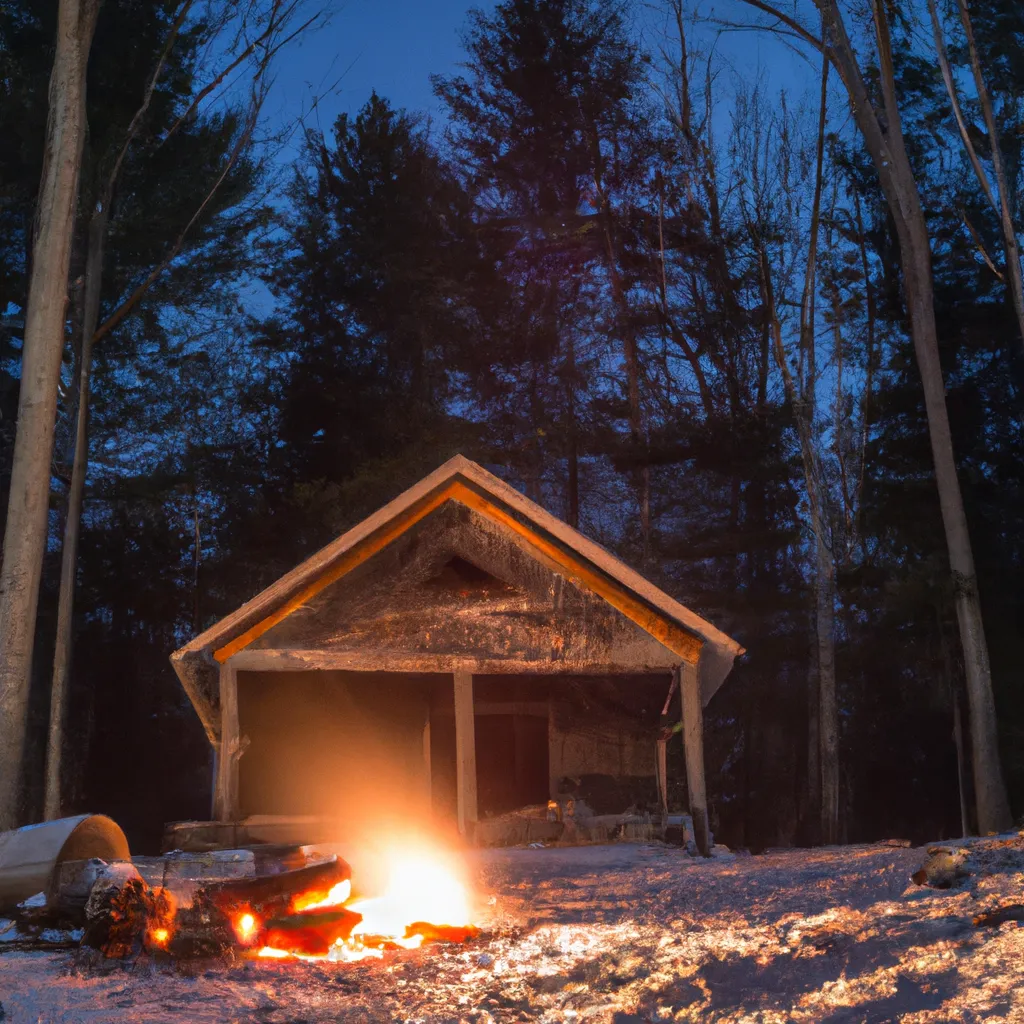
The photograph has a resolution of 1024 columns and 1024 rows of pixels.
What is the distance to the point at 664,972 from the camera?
575 cm

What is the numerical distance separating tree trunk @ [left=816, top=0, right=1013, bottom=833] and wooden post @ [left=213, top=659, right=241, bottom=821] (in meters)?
14.6

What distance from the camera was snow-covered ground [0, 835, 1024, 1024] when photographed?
504cm

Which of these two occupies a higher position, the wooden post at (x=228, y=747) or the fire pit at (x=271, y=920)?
the wooden post at (x=228, y=747)

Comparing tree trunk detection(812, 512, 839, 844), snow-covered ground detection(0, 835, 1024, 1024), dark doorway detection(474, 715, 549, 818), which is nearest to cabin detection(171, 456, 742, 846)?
dark doorway detection(474, 715, 549, 818)

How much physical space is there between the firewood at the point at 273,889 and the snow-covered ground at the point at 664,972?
0.80m

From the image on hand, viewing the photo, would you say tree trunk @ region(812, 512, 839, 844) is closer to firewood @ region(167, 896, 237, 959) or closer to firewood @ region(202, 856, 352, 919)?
firewood @ region(202, 856, 352, 919)

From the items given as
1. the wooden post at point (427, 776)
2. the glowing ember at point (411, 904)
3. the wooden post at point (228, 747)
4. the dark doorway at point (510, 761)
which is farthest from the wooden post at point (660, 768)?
the glowing ember at point (411, 904)

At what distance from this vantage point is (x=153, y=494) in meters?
30.8

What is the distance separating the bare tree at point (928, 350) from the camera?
2158 cm

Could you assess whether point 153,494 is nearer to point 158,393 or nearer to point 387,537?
point 158,393

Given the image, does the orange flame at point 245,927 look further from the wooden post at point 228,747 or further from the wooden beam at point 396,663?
the wooden post at point 228,747

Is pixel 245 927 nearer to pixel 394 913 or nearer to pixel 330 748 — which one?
pixel 394 913

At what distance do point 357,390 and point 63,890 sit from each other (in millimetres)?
25865

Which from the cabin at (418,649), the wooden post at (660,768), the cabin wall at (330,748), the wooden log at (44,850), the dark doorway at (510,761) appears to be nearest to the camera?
the wooden log at (44,850)
